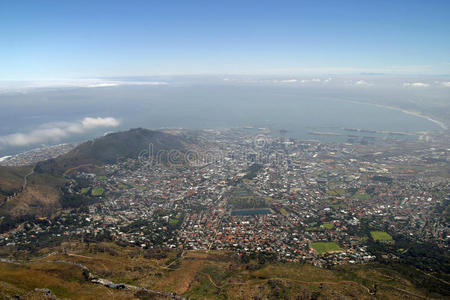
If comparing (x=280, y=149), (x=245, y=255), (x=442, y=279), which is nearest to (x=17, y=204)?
(x=245, y=255)

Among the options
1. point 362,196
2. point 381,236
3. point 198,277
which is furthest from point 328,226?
point 198,277

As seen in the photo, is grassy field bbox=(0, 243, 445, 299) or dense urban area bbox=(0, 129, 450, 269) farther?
dense urban area bbox=(0, 129, 450, 269)

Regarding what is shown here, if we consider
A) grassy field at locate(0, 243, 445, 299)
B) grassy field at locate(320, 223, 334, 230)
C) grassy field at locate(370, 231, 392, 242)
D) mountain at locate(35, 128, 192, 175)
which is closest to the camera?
grassy field at locate(0, 243, 445, 299)

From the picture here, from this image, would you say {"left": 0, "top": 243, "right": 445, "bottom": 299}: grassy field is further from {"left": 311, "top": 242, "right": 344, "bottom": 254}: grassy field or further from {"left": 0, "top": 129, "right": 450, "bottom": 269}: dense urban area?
{"left": 311, "top": 242, "right": 344, "bottom": 254}: grassy field

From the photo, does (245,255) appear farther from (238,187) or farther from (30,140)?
(30,140)

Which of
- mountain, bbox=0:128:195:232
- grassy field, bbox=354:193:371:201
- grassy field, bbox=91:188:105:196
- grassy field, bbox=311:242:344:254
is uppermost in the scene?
mountain, bbox=0:128:195:232

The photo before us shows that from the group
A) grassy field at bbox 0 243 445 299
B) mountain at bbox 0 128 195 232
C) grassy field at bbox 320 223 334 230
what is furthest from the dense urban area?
grassy field at bbox 0 243 445 299

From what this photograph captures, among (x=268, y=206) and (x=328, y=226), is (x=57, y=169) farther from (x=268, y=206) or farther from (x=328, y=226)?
(x=328, y=226)

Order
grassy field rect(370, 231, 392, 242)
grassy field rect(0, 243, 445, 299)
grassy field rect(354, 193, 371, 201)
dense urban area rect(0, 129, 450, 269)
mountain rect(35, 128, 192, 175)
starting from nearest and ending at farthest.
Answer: grassy field rect(0, 243, 445, 299) < dense urban area rect(0, 129, 450, 269) < grassy field rect(370, 231, 392, 242) < grassy field rect(354, 193, 371, 201) < mountain rect(35, 128, 192, 175)

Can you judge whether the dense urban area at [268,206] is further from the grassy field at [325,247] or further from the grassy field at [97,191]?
the grassy field at [97,191]
